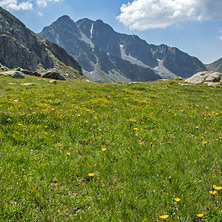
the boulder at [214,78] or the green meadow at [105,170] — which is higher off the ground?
the boulder at [214,78]

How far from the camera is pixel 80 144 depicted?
6211mm

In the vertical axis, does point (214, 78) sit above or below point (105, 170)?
above

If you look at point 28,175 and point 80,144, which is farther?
point 80,144

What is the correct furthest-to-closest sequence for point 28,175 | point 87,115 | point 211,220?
point 87,115
point 28,175
point 211,220

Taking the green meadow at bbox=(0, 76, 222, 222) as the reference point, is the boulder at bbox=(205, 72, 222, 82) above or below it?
above

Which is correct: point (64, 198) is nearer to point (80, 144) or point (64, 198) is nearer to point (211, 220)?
point (80, 144)

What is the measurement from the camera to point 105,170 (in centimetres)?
477

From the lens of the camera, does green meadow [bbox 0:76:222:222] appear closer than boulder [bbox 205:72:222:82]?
Yes

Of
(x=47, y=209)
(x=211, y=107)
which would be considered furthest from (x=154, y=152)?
(x=211, y=107)

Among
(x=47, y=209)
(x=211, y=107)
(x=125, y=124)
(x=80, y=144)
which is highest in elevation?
(x=211, y=107)

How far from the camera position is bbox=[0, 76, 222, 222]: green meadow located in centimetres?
349

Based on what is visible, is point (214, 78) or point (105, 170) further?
point (214, 78)

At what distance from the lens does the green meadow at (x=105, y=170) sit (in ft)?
11.4

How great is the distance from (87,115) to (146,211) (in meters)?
6.16
